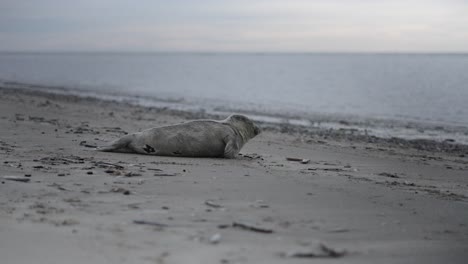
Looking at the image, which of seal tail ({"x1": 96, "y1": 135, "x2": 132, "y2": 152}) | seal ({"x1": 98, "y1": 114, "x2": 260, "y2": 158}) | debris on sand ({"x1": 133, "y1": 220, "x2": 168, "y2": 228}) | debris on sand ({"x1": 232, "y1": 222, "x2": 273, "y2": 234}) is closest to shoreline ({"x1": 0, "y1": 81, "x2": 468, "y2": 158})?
seal ({"x1": 98, "y1": 114, "x2": 260, "y2": 158})

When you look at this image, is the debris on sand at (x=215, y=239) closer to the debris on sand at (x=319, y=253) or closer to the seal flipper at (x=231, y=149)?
the debris on sand at (x=319, y=253)

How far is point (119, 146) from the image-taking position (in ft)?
32.1

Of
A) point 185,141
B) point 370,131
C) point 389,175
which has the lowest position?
point 389,175

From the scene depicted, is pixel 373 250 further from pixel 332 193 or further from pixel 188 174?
pixel 188 174

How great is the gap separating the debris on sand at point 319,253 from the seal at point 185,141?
572 centimetres

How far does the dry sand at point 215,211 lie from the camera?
13.8 feet

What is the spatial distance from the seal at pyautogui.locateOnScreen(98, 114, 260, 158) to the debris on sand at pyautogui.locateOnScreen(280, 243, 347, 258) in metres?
5.72

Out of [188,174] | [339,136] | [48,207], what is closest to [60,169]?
[188,174]

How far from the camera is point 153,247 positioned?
166 inches

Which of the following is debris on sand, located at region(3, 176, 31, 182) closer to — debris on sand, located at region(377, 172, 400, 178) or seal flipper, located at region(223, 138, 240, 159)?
seal flipper, located at region(223, 138, 240, 159)

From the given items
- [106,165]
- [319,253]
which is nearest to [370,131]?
[106,165]

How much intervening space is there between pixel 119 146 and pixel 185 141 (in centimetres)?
111

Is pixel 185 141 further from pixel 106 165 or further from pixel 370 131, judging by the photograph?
pixel 370 131

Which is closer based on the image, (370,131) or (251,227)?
(251,227)
